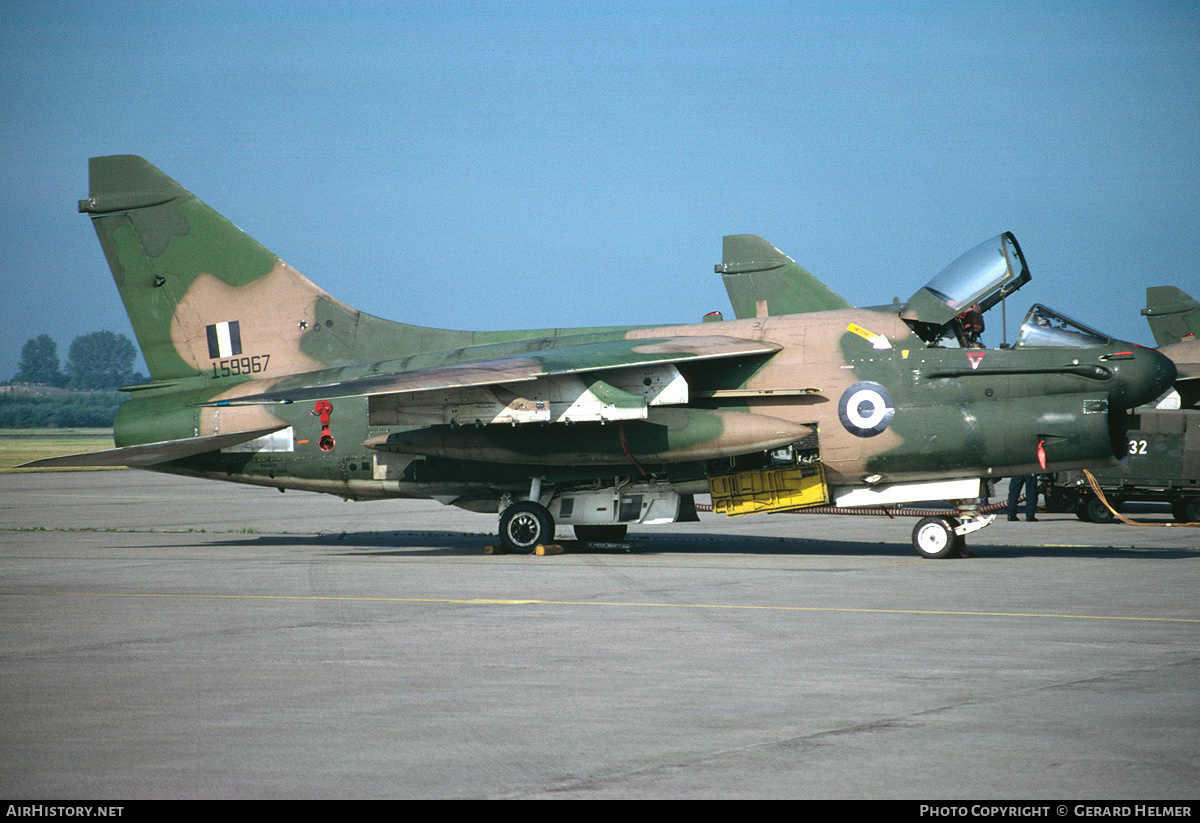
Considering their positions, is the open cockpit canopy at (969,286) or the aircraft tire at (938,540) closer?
the open cockpit canopy at (969,286)

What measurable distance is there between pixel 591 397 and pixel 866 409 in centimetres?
361

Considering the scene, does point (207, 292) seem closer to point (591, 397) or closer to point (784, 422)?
point (591, 397)

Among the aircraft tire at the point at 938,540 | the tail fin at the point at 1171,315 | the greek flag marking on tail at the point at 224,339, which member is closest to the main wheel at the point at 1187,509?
the aircraft tire at the point at 938,540

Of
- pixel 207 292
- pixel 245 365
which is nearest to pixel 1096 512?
pixel 245 365

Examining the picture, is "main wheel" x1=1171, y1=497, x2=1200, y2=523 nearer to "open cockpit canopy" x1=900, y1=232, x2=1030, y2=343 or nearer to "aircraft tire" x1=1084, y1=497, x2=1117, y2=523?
"aircraft tire" x1=1084, y1=497, x2=1117, y2=523

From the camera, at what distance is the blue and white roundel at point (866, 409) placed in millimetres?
14500

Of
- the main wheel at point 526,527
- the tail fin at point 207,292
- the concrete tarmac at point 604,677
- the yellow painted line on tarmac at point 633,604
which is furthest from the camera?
the tail fin at point 207,292

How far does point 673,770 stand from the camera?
207 inches

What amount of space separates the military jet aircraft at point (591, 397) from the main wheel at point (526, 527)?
0.03m

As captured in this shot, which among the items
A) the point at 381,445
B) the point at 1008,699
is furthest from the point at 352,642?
the point at 381,445

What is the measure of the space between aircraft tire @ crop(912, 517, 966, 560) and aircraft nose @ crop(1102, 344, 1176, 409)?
2619 mm

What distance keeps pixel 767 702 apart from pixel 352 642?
3.62 metres

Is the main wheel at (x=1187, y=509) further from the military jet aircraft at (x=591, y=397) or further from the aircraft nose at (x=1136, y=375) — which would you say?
the aircraft nose at (x=1136, y=375)
